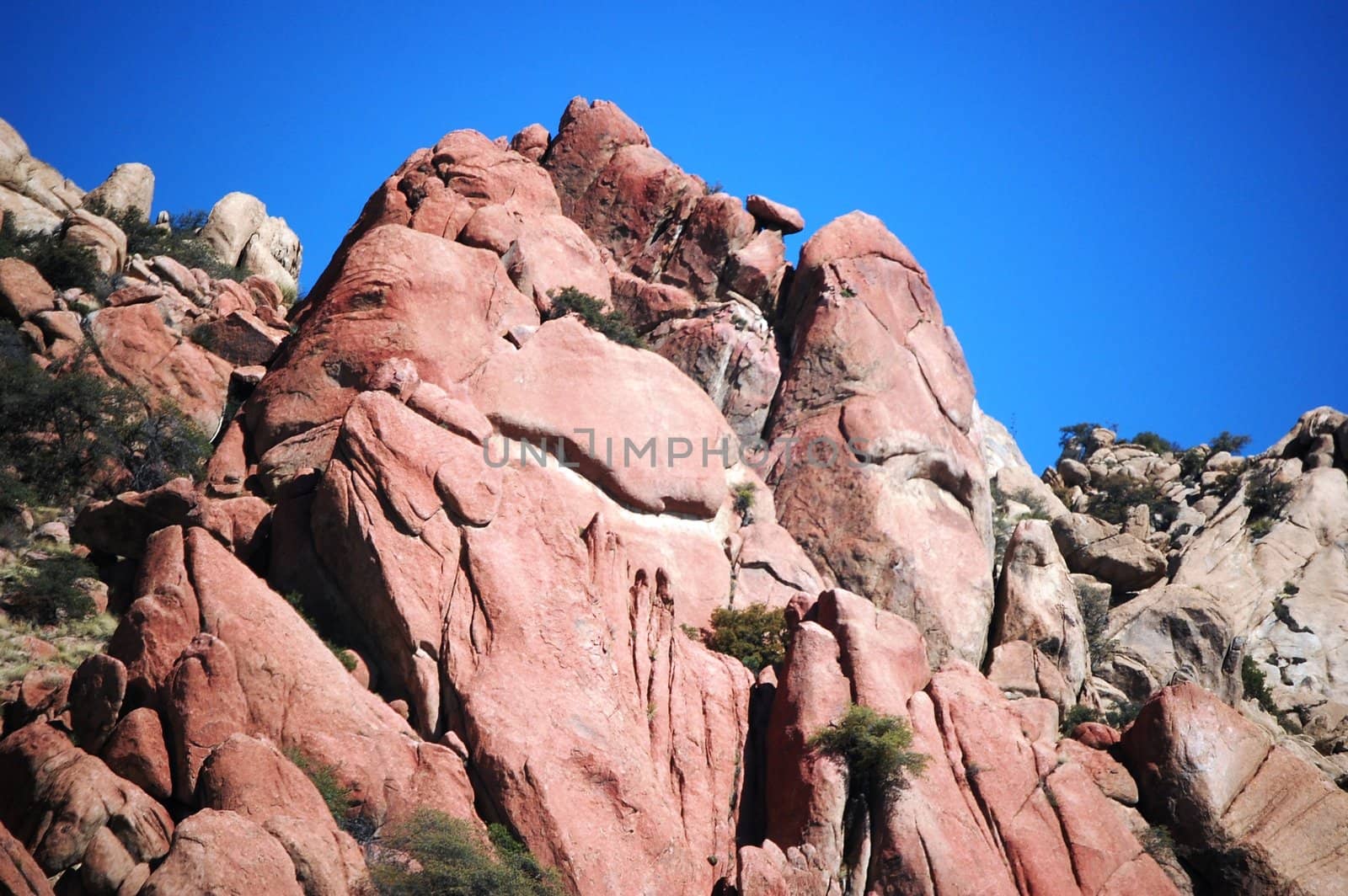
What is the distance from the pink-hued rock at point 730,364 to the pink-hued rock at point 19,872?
24.3m

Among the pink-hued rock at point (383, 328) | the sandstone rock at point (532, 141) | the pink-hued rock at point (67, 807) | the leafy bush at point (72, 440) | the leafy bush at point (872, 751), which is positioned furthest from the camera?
the sandstone rock at point (532, 141)

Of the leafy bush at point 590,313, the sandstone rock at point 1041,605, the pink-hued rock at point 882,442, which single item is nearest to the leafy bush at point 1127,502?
the pink-hued rock at point 882,442

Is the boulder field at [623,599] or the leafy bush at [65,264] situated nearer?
the boulder field at [623,599]

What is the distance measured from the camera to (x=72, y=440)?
32.0 m

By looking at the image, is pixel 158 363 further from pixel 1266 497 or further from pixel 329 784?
pixel 1266 497

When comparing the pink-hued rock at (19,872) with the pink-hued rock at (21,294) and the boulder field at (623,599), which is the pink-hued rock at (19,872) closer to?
the boulder field at (623,599)

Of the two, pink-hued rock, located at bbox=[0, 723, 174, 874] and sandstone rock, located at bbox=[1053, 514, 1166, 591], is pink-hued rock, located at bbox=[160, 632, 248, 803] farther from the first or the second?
sandstone rock, located at bbox=[1053, 514, 1166, 591]

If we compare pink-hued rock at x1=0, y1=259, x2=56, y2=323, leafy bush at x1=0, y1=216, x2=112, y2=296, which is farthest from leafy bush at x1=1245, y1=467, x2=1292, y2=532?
pink-hued rock at x1=0, y1=259, x2=56, y2=323

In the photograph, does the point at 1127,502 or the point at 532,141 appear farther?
the point at 1127,502

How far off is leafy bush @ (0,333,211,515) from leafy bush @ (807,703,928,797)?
56.4 ft

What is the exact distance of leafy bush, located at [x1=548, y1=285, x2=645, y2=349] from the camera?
37.0 m

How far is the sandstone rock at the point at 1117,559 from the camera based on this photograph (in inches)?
1686

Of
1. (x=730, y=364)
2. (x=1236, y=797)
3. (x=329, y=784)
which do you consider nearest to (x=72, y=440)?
(x=329, y=784)

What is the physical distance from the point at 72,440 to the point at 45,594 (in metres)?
6.33
